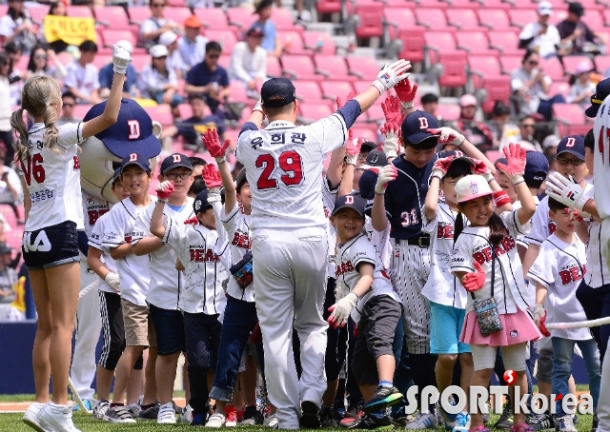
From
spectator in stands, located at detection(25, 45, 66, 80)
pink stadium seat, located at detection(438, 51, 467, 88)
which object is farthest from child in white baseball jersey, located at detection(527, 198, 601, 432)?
pink stadium seat, located at detection(438, 51, 467, 88)

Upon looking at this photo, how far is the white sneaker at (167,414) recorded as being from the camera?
8359mm

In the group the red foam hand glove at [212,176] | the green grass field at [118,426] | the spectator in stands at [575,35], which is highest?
the spectator in stands at [575,35]

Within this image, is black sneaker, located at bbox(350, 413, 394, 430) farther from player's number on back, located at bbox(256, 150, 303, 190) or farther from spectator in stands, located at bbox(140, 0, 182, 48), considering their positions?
spectator in stands, located at bbox(140, 0, 182, 48)

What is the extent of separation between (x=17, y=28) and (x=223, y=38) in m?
3.21

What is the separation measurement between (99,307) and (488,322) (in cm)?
422

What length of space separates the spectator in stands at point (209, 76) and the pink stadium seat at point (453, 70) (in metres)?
4.21

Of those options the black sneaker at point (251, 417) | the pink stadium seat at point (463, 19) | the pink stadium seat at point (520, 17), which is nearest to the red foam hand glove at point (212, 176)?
the black sneaker at point (251, 417)

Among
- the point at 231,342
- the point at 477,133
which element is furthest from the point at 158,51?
the point at 231,342

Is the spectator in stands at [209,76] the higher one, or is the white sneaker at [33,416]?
the spectator in stands at [209,76]

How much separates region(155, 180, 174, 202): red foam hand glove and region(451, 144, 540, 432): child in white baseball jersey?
2.23 m

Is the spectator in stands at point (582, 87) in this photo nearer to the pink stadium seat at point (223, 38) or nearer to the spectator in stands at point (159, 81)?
the pink stadium seat at point (223, 38)

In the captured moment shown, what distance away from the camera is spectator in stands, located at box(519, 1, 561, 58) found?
19.0 metres

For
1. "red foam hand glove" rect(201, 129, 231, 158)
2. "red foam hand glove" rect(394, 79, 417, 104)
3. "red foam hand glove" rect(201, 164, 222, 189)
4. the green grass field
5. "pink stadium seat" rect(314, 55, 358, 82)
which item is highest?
"pink stadium seat" rect(314, 55, 358, 82)

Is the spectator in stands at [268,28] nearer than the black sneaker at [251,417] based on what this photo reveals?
No
